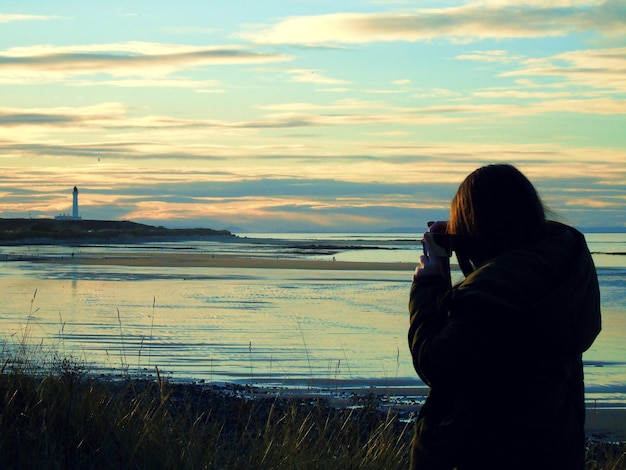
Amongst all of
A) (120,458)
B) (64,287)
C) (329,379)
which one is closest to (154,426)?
(120,458)

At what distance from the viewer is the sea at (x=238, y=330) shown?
1071cm

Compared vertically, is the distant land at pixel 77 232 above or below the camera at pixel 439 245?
below

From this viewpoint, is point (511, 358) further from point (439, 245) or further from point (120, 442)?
point (120, 442)

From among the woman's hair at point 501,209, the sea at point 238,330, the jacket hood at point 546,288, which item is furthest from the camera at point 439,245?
the sea at point 238,330

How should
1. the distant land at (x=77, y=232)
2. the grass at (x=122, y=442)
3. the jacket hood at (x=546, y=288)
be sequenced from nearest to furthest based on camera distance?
the jacket hood at (x=546, y=288), the grass at (x=122, y=442), the distant land at (x=77, y=232)

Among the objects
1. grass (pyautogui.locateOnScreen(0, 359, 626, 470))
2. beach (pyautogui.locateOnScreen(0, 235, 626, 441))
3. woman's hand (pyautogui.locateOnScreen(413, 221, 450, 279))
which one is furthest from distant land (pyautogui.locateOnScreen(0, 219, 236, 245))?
woman's hand (pyautogui.locateOnScreen(413, 221, 450, 279))

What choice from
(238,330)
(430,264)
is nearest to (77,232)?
(238,330)

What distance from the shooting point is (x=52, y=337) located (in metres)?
13.1

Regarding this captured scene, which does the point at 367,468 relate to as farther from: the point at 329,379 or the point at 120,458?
the point at 329,379

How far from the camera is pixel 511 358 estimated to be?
8.38 feet

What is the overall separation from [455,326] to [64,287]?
22.6m

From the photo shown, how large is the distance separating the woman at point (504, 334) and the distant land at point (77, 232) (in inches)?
2789

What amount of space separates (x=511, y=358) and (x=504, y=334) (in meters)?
0.08

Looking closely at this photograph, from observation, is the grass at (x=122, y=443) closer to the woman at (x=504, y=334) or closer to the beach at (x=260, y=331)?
the beach at (x=260, y=331)
